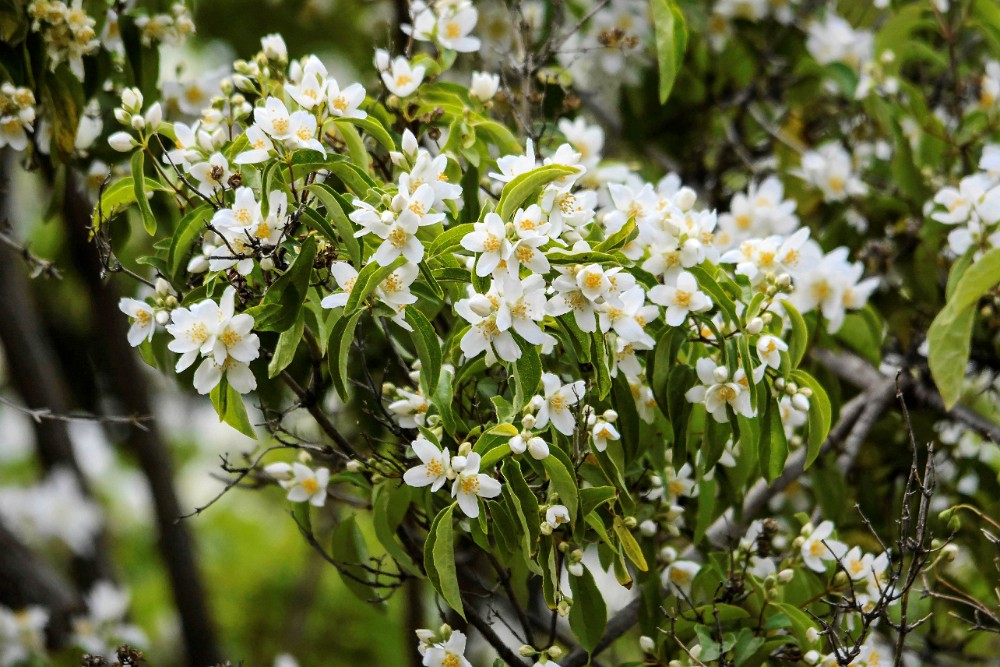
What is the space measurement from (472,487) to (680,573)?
1.91 ft

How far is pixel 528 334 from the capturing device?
1.20 m

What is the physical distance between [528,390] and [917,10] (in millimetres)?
1582

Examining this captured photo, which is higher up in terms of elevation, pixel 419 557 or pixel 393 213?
pixel 393 213

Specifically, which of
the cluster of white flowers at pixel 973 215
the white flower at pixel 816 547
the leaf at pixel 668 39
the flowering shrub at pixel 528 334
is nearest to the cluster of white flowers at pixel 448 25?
the flowering shrub at pixel 528 334

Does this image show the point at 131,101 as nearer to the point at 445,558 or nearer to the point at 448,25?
the point at 448,25

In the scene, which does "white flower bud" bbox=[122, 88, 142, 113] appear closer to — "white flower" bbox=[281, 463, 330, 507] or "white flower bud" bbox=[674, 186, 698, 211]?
"white flower" bbox=[281, 463, 330, 507]

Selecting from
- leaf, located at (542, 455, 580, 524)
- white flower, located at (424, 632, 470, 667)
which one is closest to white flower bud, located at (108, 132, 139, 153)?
leaf, located at (542, 455, 580, 524)

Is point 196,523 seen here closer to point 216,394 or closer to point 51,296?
point 51,296

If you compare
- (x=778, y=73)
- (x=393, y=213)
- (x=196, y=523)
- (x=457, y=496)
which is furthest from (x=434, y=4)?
(x=196, y=523)

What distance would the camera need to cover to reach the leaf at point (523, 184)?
1.21 m

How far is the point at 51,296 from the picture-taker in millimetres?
4430

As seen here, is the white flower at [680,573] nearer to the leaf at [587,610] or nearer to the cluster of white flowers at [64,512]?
the leaf at [587,610]

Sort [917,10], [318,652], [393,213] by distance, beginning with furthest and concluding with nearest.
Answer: [318,652], [917,10], [393,213]

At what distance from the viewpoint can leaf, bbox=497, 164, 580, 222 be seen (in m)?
1.21
